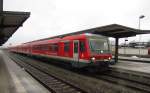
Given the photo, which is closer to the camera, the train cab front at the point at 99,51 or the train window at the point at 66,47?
the train cab front at the point at 99,51

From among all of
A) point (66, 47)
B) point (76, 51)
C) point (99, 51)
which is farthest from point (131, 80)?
point (66, 47)

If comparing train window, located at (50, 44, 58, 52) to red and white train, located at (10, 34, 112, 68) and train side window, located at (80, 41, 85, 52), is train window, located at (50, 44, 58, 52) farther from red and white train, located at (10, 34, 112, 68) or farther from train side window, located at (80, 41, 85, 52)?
train side window, located at (80, 41, 85, 52)

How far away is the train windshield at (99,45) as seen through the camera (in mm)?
13415

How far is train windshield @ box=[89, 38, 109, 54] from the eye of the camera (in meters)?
13.4

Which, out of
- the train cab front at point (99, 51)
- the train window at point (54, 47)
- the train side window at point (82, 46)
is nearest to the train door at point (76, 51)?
the train side window at point (82, 46)

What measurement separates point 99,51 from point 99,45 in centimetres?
52

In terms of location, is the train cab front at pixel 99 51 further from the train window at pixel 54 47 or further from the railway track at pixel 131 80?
the train window at pixel 54 47

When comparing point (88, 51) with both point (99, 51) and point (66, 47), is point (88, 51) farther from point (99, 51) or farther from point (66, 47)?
point (66, 47)

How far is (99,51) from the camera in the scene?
44.5 ft

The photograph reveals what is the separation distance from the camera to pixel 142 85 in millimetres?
10617

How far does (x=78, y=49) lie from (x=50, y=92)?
5642 millimetres

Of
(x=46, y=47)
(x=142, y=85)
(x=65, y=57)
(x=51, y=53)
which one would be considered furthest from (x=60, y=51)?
(x=142, y=85)

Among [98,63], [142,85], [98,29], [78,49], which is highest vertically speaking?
[98,29]

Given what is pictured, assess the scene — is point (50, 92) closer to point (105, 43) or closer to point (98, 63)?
point (98, 63)
